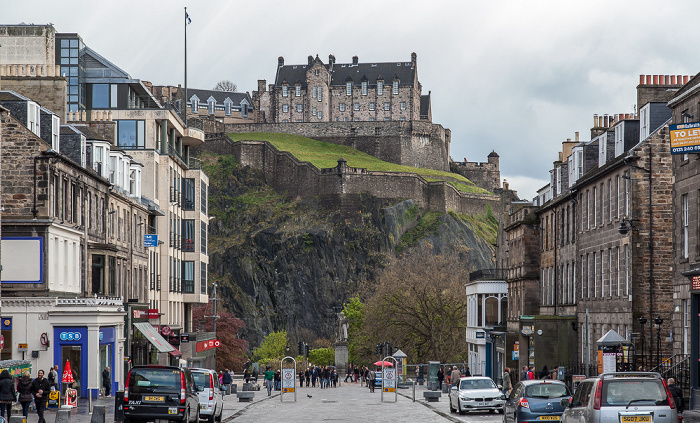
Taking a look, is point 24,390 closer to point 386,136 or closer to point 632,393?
point 632,393

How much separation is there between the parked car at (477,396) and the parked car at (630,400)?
45.6ft

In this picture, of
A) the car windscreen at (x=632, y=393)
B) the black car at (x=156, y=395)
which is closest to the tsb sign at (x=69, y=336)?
the black car at (x=156, y=395)

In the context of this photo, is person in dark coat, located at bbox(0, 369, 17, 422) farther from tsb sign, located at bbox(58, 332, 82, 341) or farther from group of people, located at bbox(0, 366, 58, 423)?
tsb sign, located at bbox(58, 332, 82, 341)

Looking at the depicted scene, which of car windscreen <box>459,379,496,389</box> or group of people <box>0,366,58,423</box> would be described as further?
car windscreen <box>459,379,496,389</box>

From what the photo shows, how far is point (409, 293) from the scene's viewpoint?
71.4 meters

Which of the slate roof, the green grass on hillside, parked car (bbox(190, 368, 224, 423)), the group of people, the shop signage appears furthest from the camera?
the slate roof

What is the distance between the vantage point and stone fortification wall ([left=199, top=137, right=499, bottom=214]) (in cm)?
12388

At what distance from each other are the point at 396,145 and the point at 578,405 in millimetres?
123170

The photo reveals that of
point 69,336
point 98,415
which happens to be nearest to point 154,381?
point 98,415

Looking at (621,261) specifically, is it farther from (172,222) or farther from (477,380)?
(172,222)

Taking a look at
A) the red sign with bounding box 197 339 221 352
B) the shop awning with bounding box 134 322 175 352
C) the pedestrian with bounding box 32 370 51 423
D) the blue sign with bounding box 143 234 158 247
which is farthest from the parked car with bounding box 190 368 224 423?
the red sign with bounding box 197 339 221 352

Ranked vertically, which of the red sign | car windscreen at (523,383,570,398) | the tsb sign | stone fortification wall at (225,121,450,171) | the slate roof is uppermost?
the slate roof

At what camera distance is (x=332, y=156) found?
136750 mm

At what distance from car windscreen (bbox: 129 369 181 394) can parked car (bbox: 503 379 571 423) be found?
791 centimetres
